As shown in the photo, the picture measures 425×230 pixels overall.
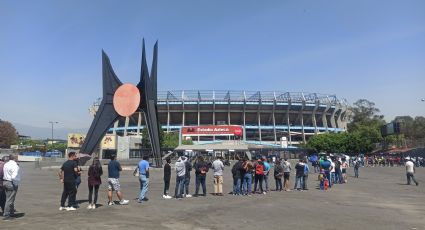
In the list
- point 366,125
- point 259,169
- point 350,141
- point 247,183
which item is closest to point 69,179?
point 247,183

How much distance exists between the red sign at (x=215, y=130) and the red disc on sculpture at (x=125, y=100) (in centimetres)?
3465

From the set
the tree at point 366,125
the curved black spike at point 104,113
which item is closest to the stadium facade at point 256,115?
the tree at point 366,125

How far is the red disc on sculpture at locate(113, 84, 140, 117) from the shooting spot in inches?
1766

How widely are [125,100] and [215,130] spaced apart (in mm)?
35725

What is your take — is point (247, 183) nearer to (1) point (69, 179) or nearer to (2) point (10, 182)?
(1) point (69, 179)

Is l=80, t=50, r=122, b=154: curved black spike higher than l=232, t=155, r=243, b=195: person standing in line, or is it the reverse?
l=80, t=50, r=122, b=154: curved black spike

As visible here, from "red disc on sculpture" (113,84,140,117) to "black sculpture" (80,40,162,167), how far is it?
51 cm

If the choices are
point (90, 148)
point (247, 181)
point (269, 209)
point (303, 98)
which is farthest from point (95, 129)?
point (303, 98)

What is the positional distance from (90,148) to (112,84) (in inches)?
278

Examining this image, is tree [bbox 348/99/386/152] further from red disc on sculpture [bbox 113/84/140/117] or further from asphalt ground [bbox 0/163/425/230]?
asphalt ground [bbox 0/163/425/230]

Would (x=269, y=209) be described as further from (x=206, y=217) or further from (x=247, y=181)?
(x=247, y=181)

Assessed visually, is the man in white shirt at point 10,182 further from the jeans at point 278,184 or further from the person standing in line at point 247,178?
the jeans at point 278,184

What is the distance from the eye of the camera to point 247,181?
683 inches

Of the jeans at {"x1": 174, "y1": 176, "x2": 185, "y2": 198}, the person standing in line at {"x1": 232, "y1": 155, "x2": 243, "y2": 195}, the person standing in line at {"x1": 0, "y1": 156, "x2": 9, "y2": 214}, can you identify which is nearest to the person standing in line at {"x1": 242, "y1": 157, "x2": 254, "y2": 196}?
the person standing in line at {"x1": 232, "y1": 155, "x2": 243, "y2": 195}
